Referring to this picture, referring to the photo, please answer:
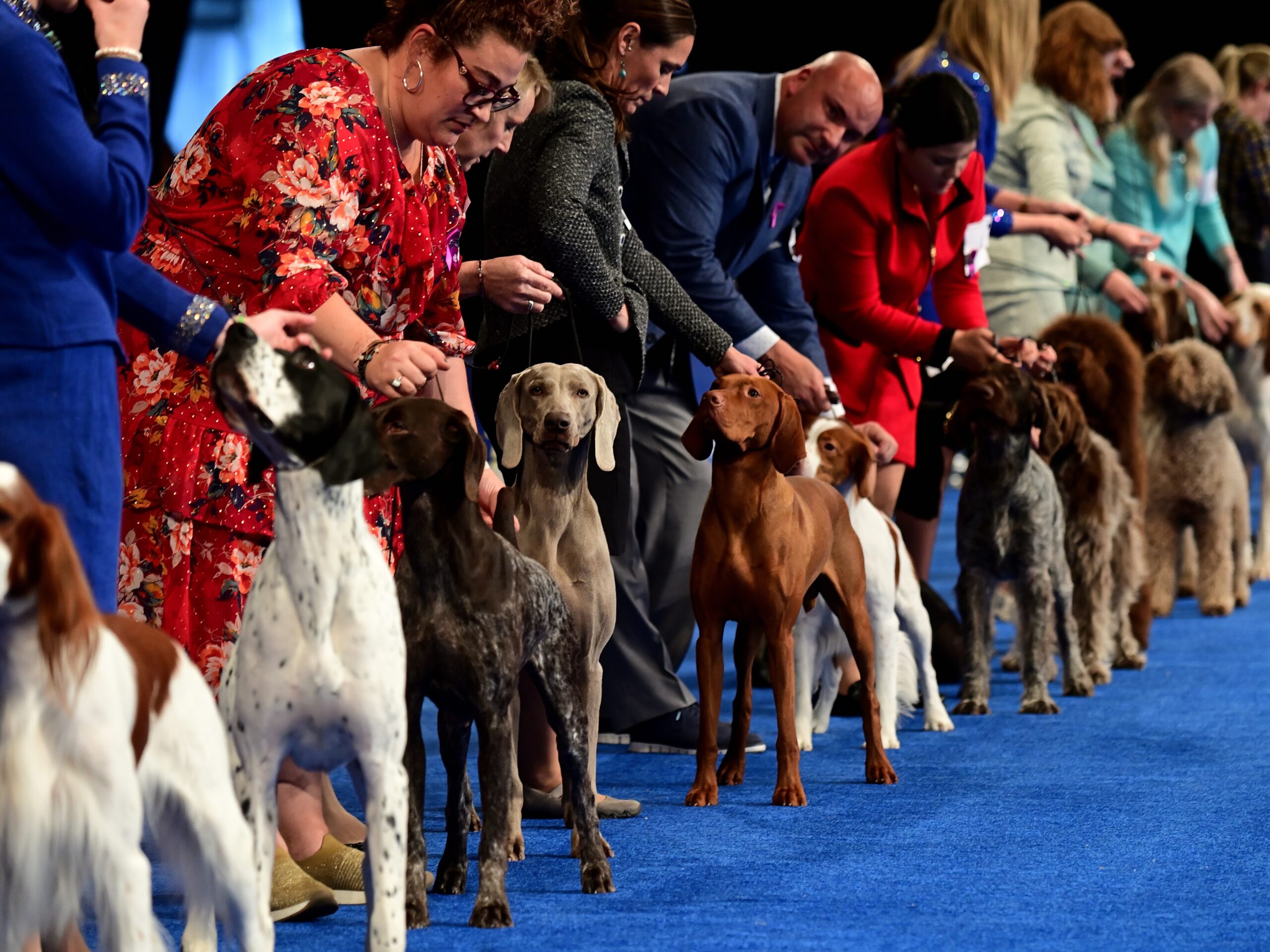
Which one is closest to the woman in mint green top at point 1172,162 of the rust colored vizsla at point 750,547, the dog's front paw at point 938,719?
the dog's front paw at point 938,719

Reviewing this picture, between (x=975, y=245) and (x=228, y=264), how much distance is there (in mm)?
3376

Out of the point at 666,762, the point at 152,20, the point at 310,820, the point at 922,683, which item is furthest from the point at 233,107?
the point at 152,20

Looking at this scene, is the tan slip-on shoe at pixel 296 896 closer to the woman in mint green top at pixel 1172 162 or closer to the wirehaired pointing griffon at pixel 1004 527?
the wirehaired pointing griffon at pixel 1004 527

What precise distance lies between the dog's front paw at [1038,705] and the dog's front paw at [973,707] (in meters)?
0.11

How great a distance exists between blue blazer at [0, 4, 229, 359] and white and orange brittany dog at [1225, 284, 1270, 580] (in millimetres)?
6563

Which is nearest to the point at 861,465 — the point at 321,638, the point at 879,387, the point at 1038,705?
the point at 879,387

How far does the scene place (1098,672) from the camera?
566 centimetres

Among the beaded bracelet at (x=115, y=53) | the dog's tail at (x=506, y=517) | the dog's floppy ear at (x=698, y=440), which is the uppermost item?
the beaded bracelet at (x=115, y=53)

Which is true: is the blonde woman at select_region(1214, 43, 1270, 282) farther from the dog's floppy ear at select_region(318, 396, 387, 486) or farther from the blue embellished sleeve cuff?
the dog's floppy ear at select_region(318, 396, 387, 486)

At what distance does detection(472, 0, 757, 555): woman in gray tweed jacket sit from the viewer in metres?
3.87

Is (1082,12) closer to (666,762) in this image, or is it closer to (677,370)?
(677,370)

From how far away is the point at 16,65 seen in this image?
2154 mm

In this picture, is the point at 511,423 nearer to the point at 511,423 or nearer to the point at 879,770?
the point at 511,423

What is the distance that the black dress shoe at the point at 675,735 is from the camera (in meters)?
4.50
